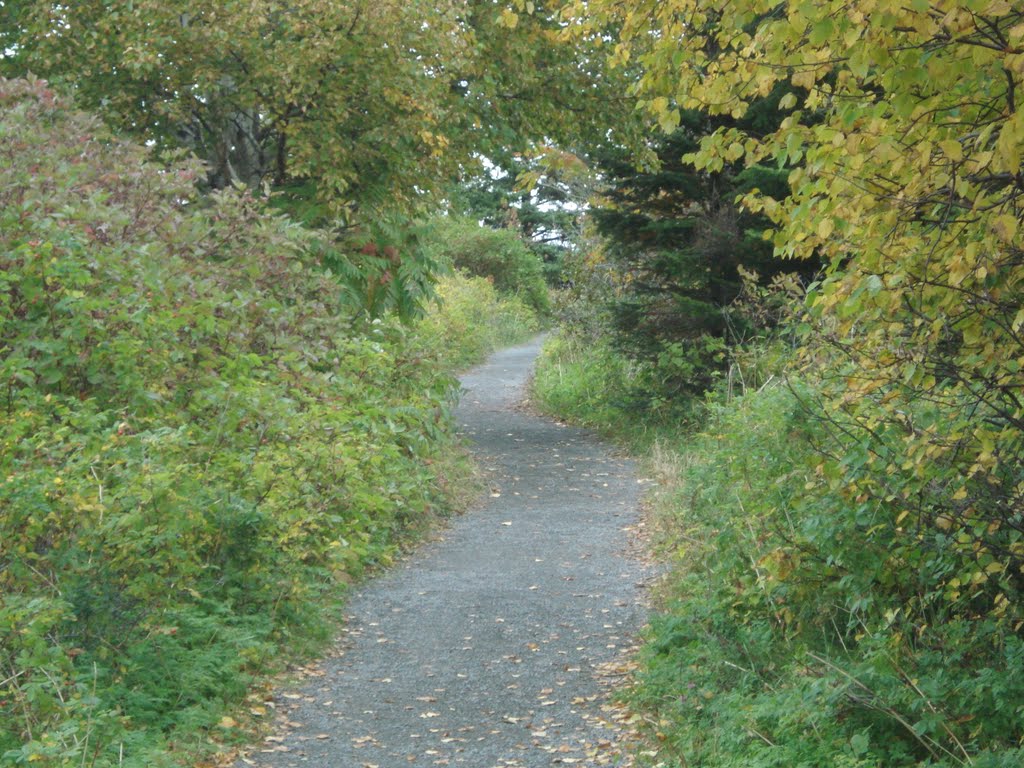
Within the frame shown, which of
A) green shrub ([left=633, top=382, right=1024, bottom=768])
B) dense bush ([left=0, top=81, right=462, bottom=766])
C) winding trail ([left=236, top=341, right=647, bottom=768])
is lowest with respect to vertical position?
winding trail ([left=236, top=341, right=647, bottom=768])

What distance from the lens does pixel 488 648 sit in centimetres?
751

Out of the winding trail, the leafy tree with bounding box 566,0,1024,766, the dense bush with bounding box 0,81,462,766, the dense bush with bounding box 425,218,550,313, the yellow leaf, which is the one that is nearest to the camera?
the yellow leaf

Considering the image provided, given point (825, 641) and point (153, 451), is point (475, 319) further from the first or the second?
point (825, 641)

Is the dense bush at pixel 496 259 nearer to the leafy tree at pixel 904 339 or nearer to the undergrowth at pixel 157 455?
the undergrowth at pixel 157 455

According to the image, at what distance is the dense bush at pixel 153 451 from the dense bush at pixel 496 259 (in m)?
27.2

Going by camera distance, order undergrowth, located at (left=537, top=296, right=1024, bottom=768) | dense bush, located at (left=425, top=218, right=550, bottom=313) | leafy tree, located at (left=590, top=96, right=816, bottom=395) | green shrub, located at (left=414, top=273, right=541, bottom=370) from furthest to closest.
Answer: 1. dense bush, located at (left=425, top=218, right=550, bottom=313)
2. green shrub, located at (left=414, top=273, right=541, bottom=370)
3. leafy tree, located at (left=590, top=96, right=816, bottom=395)
4. undergrowth, located at (left=537, top=296, right=1024, bottom=768)

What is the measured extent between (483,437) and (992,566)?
12352 millimetres

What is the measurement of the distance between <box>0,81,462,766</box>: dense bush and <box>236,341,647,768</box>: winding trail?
41 centimetres

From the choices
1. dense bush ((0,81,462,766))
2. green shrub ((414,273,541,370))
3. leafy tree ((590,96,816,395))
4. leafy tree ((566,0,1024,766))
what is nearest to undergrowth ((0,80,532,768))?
dense bush ((0,81,462,766))

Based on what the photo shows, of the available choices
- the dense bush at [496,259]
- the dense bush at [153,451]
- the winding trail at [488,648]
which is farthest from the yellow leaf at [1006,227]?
the dense bush at [496,259]

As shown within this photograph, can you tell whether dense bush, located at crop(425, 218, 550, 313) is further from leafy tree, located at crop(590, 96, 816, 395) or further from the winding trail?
the winding trail

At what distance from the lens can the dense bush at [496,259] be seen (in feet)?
124

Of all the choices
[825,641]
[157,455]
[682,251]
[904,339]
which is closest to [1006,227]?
[904,339]

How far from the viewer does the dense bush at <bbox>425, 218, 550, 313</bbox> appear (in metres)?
37.8
